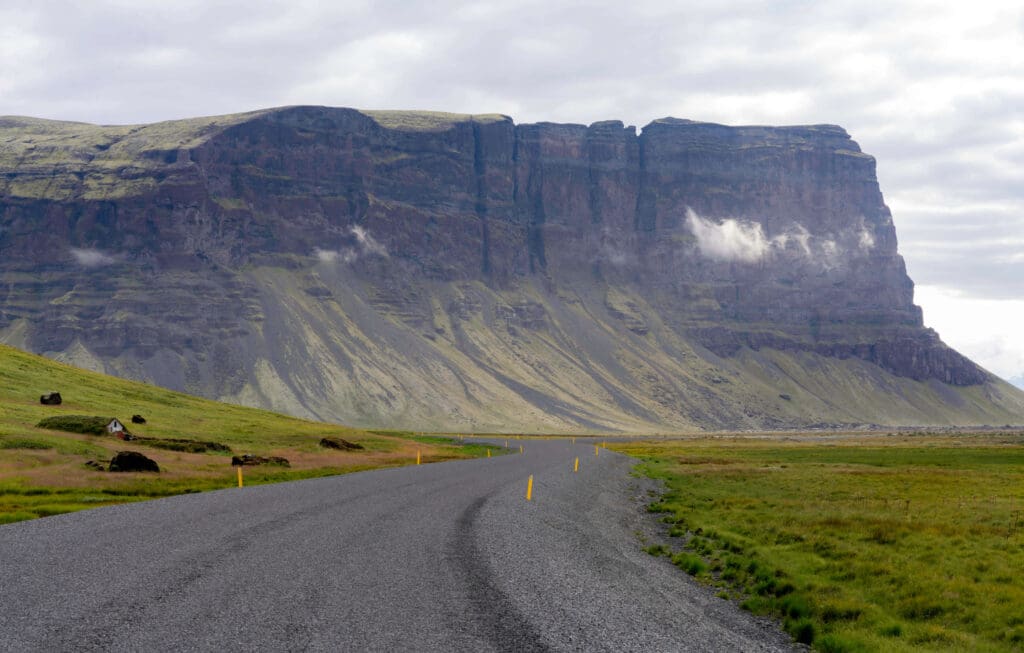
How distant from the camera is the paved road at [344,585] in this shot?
48.9 ft

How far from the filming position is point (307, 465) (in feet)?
208

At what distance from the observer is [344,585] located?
733 inches

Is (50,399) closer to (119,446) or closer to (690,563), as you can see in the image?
(119,446)

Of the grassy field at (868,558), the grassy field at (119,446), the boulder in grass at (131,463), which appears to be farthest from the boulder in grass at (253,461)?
the grassy field at (868,558)

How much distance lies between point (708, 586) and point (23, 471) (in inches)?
1508

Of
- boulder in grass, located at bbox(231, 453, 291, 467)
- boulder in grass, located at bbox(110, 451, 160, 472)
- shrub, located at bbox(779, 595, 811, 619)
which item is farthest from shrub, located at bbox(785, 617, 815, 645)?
boulder in grass, located at bbox(231, 453, 291, 467)

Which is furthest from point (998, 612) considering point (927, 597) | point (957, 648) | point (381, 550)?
point (381, 550)

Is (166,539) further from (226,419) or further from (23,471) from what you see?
(226,419)

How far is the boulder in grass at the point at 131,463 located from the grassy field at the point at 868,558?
96.9 ft

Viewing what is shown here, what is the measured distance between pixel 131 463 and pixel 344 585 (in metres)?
35.8

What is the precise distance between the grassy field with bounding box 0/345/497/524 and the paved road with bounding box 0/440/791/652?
994cm

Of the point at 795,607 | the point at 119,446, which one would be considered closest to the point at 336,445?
the point at 119,446

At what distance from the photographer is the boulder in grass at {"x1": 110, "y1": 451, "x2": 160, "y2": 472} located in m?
48.9

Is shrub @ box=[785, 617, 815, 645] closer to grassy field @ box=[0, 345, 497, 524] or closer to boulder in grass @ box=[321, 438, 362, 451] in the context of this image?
grassy field @ box=[0, 345, 497, 524]
